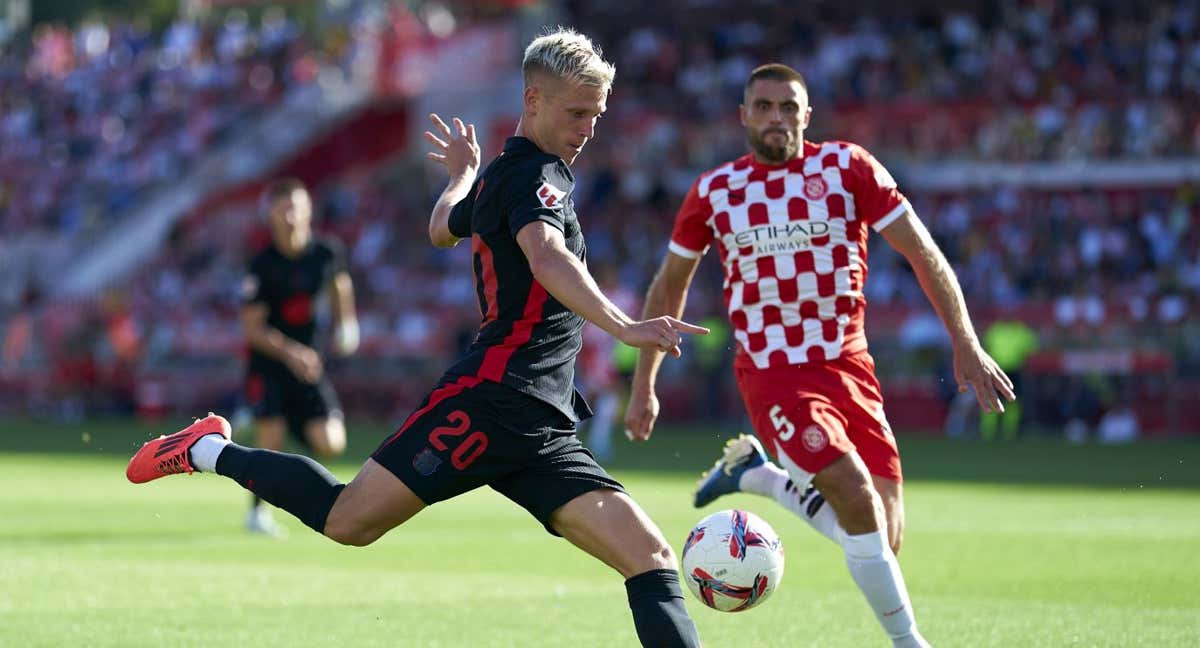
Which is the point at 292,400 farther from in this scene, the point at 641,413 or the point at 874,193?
the point at 874,193

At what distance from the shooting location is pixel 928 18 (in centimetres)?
3306

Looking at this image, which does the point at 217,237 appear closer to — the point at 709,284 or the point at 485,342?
the point at 709,284

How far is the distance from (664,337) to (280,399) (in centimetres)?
793

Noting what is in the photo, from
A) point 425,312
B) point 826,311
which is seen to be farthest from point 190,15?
point 826,311

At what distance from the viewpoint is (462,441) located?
5.80 metres

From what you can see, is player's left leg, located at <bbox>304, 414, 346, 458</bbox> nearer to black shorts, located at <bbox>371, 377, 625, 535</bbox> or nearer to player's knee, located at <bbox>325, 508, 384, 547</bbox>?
player's knee, located at <bbox>325, 508, 384, 547</bbox>

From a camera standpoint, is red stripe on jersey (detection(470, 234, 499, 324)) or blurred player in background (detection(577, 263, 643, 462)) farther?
blurred player in background (detection(577, 263, 643, 462))

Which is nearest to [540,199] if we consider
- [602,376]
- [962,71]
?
[602,376]

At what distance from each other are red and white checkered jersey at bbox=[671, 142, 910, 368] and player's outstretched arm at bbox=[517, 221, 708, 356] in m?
1.80

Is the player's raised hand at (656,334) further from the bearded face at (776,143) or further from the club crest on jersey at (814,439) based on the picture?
the bearded face at (776,143)

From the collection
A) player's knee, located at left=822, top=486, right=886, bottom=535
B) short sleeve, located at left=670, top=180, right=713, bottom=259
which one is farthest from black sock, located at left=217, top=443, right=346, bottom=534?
short sleeve, located at left=670, top=180, right=713, bottom=259

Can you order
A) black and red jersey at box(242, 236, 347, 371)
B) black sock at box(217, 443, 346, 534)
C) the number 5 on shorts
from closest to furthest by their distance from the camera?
1. black sock at box(217, 443, 346, 534)
2. the number 5 on shorts
3. black and red jersey at box(242, 236, 347, 371)

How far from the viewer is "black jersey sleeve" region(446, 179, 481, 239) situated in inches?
240

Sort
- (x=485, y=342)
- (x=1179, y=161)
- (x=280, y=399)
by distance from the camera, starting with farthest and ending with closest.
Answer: (x=1179, y=161) < (x=280, y=399) < (x=485, y=342)
